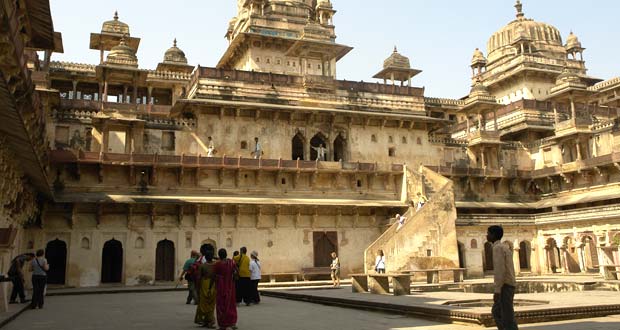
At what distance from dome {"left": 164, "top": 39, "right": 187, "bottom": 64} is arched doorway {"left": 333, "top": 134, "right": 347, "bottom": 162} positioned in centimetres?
1769

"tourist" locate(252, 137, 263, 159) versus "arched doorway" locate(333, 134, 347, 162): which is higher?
"arched doorway" locate(333, 134, 347, 162)

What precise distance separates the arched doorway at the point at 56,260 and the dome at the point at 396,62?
26.1 meters

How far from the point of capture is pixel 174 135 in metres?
29.7

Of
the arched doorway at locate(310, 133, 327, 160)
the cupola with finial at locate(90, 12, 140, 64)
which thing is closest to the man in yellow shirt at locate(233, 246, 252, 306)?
the arched doorway at locate(310, 133, 327, 160)

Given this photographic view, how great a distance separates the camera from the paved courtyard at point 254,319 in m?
9.55

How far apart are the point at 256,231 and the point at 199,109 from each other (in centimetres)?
748

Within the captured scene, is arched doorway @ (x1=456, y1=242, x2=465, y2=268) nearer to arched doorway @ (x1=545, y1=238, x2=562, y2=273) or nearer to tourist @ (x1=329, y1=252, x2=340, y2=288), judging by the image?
arched doorway @ (x1=545, y1=238, x2=562, y2=273)

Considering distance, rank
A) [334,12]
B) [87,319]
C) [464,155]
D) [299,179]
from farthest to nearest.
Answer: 1. [334,12]
2. [464,155]
3. [299,179]
4. [87,319]

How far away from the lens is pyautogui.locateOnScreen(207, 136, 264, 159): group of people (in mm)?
29414

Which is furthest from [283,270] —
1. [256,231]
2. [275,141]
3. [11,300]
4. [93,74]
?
[93,74]

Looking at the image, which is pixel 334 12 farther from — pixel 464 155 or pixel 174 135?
pixel 174 135

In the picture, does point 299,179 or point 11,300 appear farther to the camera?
point 299,179

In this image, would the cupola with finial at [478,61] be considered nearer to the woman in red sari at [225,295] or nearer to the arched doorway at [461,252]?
the arched doorway at [461,252]

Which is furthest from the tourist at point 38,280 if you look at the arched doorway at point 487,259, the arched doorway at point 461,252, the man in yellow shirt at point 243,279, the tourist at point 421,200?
the arched doorway at point 487,259
